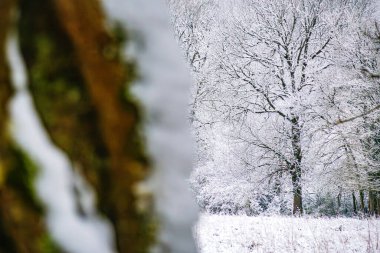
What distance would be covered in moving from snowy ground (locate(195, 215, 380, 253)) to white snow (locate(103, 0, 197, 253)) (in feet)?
14.4

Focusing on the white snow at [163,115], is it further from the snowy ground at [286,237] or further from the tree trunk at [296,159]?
the tree trunk at [296,159]

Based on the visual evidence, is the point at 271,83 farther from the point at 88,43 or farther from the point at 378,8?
the point at 88,43

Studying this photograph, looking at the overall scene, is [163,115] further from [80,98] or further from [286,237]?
[286,237]

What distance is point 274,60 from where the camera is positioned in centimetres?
1241

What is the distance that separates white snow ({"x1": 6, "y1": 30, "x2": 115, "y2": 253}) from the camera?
0.50m

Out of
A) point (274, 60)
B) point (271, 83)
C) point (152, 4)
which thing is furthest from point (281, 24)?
point (152, 4)

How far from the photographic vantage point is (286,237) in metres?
6.09

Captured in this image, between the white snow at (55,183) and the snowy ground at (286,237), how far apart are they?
449 centimetres

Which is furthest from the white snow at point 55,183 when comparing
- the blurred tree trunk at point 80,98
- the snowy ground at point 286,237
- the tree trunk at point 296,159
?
the tree trunk at point 296,159

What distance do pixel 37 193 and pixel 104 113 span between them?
141mm

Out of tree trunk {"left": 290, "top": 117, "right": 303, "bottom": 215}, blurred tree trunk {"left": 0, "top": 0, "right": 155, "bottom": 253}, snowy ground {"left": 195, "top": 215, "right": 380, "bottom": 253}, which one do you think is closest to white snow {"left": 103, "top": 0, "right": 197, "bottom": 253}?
blurred tree trunk {"left": 0, "top": 0, "right": 155, "bottom": 253}

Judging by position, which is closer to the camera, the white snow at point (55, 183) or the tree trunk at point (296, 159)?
the white snow at point (55, 183)

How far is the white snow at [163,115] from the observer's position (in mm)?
555

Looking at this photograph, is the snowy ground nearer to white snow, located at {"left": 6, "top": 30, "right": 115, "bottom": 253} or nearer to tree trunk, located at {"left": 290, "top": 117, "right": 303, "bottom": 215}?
tree trunk, located at {"left": 290, "top": 117, "right": 303, "bottom": 215}
